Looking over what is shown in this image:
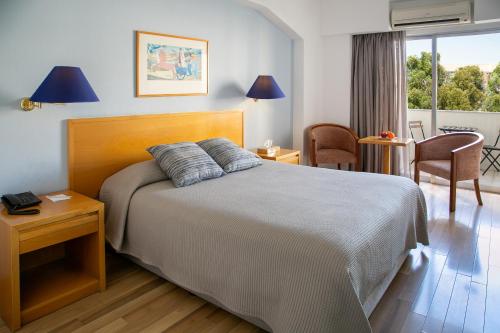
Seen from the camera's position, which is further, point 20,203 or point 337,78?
point 337,78

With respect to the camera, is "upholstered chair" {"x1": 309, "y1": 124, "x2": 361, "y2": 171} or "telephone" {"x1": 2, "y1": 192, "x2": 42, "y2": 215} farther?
"upholstered chair" {"x1": 309, "y1": 124, "x2": 361, "y2": 171}

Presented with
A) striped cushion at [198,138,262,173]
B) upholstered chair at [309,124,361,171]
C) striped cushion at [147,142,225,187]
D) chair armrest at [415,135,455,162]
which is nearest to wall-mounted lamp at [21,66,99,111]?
striped cushion at [147,142,225,187]

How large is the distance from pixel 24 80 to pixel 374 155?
4265mm

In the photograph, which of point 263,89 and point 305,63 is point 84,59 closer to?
point 263,89

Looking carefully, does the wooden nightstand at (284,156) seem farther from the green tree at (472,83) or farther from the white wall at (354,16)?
the green tree at (472,83)

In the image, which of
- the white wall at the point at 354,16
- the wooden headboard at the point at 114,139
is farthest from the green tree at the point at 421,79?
the wooden headboard at the point at 114,139

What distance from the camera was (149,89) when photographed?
3.32 metres

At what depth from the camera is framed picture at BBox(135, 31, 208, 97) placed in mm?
3242

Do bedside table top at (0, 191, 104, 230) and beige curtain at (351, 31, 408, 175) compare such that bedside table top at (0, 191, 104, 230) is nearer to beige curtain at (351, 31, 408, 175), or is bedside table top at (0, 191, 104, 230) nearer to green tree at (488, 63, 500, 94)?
beige curtain at (351, 31, 408, 175)

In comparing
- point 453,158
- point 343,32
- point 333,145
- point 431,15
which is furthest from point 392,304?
point 343,32

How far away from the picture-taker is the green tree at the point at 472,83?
16.1ft

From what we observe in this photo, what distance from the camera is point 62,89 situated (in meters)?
2.48

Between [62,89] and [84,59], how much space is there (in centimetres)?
48

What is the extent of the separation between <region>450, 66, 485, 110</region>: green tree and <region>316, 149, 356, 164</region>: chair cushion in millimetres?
1606
